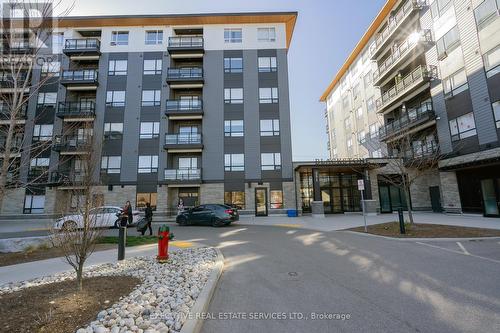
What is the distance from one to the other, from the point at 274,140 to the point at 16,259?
2179cm

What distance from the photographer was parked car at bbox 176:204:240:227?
1755 cm

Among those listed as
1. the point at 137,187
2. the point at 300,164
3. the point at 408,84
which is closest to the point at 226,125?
the point at 300,164

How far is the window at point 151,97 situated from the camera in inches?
1088

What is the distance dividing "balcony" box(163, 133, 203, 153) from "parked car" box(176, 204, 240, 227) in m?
8.92

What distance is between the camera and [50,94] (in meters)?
28.1

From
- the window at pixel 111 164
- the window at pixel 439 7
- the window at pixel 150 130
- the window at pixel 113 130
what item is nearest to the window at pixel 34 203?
the window at pixel 111 164

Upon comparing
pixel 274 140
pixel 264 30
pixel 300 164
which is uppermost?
pixel 264 30

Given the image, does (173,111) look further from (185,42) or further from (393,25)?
(393,25)

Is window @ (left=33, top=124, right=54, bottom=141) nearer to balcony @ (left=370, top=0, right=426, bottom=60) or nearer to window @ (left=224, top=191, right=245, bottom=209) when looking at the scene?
window @ (left=224, top=191, right=245, bottom=209)

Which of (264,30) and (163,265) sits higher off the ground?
(264,30)

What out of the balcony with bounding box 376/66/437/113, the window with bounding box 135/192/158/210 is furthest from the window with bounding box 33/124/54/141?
the balcony with bounding box 376/66/437/113

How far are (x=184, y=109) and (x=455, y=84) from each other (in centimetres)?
2497

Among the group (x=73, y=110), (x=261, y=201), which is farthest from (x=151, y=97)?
(x=261, y=201)

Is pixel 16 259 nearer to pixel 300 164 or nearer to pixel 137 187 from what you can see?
pixel 137 187
